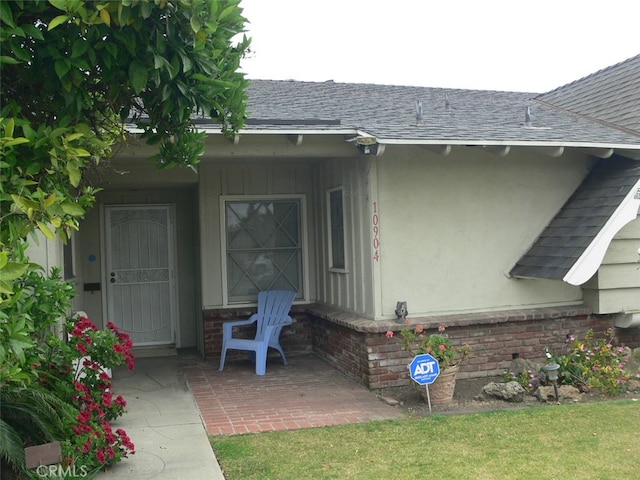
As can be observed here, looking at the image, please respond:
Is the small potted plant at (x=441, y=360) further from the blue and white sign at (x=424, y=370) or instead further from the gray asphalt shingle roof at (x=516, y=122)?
the gray asphalt shingle roof at (x=516, y=122)

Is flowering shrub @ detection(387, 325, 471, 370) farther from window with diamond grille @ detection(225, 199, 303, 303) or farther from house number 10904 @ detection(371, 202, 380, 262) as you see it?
window with diamond grille @ detection(225, 199, 303, 303)

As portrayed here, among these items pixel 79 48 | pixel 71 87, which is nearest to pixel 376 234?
pixel 71 87

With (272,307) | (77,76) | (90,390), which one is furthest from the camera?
(272,307)

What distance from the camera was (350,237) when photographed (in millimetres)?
8062

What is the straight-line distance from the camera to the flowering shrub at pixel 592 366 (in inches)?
266

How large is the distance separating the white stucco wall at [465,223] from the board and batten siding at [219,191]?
2231mm

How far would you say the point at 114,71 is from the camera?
131 inches

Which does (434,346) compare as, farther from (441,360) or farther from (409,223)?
(409,223)

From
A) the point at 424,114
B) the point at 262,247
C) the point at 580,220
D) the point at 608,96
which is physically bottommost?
the point at 262,247

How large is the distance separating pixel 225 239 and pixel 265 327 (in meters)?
1.42

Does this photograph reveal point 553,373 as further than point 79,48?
Yes

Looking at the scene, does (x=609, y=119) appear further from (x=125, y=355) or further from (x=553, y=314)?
(x=125, y=355)

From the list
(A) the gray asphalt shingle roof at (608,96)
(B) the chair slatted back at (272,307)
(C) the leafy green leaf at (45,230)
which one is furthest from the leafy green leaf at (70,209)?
(A) the gray asphalt shingle roof at (608,96)

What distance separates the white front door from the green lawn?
5114mm
